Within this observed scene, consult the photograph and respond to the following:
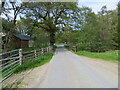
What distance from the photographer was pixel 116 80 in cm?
310

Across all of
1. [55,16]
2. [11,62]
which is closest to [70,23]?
[55,16]

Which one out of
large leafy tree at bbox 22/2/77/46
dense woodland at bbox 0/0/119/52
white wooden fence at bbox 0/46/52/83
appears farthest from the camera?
large leafy tree at bbox 22/2/77/46

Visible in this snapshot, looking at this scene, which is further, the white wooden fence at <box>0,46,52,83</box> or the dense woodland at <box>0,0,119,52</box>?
the dense woodland at <box>0,0,119,52</box>

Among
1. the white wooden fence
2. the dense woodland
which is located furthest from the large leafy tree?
the white wooden fence

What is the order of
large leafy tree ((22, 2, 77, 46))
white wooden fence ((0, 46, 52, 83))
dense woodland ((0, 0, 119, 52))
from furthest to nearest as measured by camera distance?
large leafy tree ((22, 2, 77, 46))
dense woodland ((0, 0, 119, 52))
white wooden fence ((0, 46, 52, 83))

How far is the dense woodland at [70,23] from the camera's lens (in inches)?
443

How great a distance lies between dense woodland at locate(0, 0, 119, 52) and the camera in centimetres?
1125

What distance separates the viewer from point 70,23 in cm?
1908

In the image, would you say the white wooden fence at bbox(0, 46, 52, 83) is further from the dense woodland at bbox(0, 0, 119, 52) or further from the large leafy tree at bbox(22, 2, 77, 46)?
the large leafy tree at bbox(22, 2, 77, 46)

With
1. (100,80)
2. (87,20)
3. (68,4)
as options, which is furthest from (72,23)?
(100,80)

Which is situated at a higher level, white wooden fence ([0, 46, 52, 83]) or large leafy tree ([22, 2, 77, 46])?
large leafy tree ([22, 2, 77, 46])

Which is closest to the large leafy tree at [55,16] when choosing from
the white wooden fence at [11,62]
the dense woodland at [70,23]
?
the dense woodland at [70,23]

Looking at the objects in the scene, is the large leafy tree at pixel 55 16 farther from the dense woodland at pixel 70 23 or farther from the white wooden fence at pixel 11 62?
the white wooden fence at pixel 11 62

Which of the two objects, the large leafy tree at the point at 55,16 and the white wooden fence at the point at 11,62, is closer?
the white wooden fence at the point at 11,62
